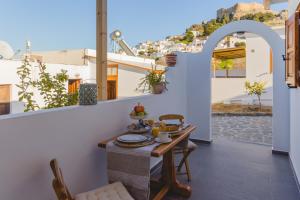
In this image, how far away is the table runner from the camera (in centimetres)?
194

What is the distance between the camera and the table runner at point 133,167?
1939mm

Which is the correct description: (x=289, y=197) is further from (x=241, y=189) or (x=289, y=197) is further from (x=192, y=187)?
(x=192, y=187)

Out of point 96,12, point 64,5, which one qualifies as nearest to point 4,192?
point 96,12

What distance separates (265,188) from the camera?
2.82m

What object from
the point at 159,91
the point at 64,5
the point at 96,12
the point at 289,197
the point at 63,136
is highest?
the point at 64,5

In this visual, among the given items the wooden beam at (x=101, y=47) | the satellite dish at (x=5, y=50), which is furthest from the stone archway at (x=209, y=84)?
the satellite dish at (x=5, y=50)

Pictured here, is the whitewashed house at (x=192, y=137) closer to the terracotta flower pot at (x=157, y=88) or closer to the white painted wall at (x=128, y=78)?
the terracotta flower pot at (x=157, y=88)

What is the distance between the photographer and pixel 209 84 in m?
4.72

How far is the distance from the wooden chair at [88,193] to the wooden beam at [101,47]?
1.04 meters

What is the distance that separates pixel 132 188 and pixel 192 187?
1092 millimetres

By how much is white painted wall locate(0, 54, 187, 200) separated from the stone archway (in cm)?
231

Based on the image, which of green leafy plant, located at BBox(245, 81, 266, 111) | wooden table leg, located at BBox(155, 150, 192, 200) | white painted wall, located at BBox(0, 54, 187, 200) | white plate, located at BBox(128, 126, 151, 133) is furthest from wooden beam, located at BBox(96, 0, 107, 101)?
green leafy plant, located at BBox(245, 81, 266, 111)

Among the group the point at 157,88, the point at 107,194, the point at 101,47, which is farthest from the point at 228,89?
the point at 107,194

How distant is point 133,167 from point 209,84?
125 inches
